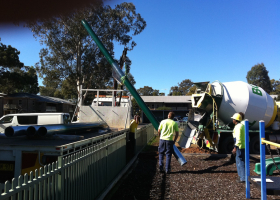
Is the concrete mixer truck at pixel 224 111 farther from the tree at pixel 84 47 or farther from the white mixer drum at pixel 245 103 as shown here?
the tree at pixel 84 47

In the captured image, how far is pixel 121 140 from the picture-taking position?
24.1 ft

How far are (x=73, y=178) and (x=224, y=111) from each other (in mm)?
8189

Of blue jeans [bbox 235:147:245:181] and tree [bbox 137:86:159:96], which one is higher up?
tree [bbox 137:86:159:96]

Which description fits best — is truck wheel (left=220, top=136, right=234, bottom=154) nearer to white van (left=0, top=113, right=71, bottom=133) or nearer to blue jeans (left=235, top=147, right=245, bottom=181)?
blue jeans (left=235, top=147, right=245, bottom=181)

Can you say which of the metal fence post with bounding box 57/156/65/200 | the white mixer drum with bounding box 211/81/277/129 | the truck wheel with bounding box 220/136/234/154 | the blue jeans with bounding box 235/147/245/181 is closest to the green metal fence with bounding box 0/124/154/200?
the metal fence post with bounding box 57/156/65/200

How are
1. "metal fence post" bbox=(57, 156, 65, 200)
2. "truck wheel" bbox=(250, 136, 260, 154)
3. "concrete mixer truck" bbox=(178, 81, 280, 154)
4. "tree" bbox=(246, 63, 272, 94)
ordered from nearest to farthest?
1. "metal fence post" bbox=(57, 156, 65, 200)
2. "concrete mixer truck" bbox=(178, 81, 280, 154)
3. "truck wheel" bbox=(250, 136, 260, 154)
4. "tree" bbox=(246, 63, 272, 94)

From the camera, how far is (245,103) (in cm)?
1041

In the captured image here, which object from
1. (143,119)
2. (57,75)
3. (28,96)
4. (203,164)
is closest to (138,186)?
(203,164)

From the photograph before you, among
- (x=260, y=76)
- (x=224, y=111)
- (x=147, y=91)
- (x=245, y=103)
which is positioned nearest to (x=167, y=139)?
(x=224, y=111)

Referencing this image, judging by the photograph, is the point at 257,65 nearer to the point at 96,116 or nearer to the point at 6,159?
the point at 96,116

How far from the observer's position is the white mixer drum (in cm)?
1041

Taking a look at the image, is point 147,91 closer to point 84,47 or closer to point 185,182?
point 84,47

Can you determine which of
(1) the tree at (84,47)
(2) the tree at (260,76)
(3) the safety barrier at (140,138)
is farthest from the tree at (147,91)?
(3) the safety barrier at (140,138)

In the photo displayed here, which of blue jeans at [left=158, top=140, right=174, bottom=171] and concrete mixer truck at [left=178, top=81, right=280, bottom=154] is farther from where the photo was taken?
concrete mixer truck at [left=178, top=81, right=280, bottom=154]
